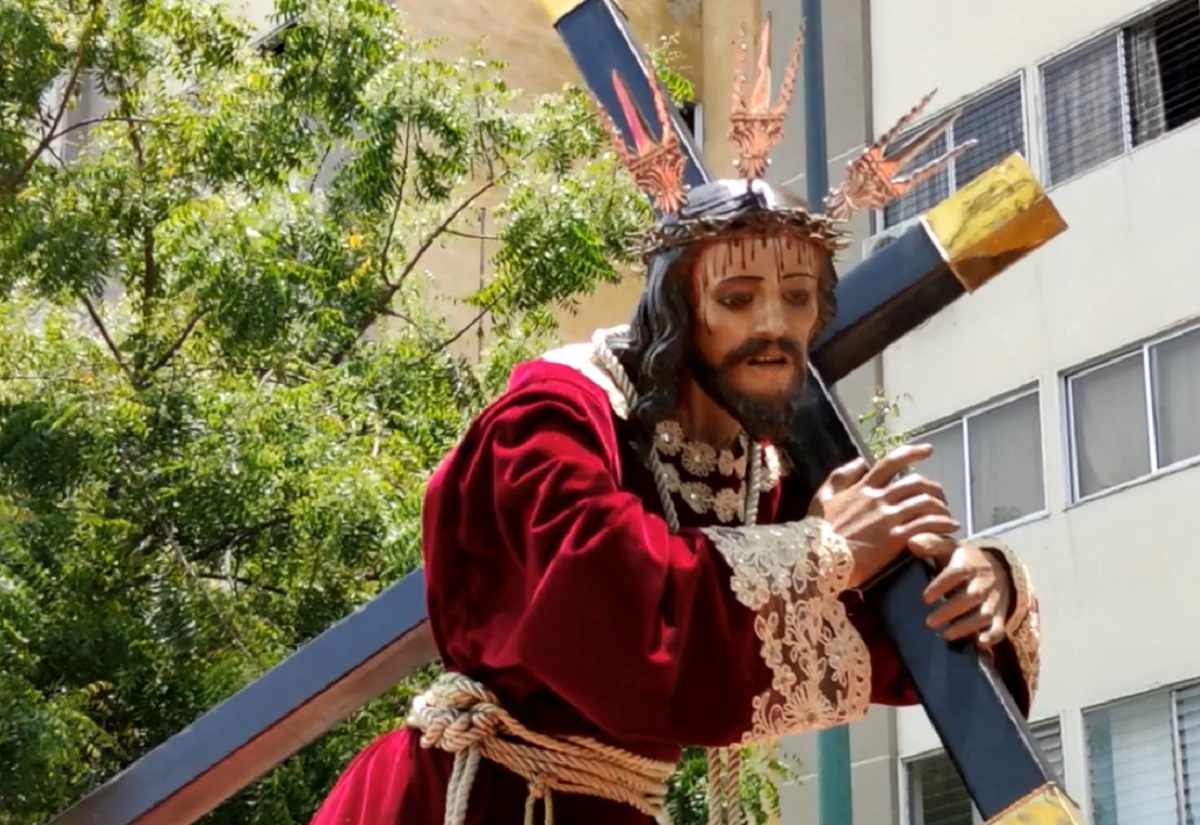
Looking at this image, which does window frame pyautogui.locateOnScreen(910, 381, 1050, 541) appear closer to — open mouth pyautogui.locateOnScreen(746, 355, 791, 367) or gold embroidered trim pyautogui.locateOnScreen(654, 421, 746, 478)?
gold embroidered trim pyautogui.locateOnScreen(654, 421, 746, 478)

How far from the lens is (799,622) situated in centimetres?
353

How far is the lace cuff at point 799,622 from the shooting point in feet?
11.4

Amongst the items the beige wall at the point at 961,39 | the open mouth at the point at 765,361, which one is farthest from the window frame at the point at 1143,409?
the open mouth at the point at 765,361

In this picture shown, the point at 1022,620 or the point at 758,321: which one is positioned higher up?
the point at 758,321

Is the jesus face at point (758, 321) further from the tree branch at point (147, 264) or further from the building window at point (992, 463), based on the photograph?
the building window at point (992, 463)

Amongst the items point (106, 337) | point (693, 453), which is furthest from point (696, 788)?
point (693, 453)

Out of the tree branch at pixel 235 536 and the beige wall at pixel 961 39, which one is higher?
the beige wall at pixel 961 39

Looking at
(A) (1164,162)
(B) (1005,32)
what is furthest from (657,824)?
(B) (1005,32)

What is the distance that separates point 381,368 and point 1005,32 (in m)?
4.95

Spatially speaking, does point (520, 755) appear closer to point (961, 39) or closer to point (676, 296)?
point (676, 296)

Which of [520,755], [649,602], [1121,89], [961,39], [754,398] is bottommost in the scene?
[520,755]

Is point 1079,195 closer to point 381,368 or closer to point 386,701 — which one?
point 381,368

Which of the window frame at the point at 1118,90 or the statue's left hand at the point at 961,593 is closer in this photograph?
the statue's left hand at the point at 961,593

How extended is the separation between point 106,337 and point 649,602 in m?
5.60
